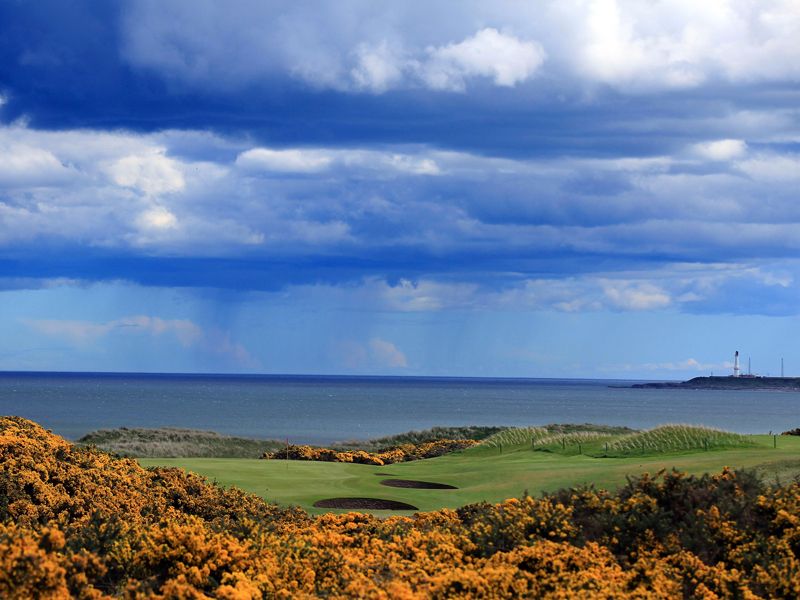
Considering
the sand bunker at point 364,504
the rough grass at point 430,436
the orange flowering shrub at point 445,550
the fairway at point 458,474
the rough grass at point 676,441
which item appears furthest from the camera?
the rough grass at point 430,436

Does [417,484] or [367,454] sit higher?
[417,484]

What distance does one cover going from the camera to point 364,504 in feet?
77.5

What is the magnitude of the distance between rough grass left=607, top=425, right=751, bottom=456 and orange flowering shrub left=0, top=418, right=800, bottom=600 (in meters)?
22.6

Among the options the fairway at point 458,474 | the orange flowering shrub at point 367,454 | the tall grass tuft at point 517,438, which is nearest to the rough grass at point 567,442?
the tall grass tuft at point 517,438

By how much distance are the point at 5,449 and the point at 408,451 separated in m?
37.0

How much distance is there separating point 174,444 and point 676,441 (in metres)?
33.7

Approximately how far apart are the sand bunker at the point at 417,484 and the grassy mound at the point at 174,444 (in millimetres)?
23615

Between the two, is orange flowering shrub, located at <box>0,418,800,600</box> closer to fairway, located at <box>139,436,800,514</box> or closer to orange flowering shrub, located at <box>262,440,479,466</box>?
fairway, located at <box>139,436,800,514</box>

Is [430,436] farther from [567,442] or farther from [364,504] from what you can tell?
[364,504]

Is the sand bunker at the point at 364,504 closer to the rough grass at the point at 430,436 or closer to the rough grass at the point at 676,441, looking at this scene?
the rough grass at the point at 676,441

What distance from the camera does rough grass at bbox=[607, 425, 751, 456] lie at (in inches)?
1391

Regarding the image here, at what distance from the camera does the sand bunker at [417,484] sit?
28.5m

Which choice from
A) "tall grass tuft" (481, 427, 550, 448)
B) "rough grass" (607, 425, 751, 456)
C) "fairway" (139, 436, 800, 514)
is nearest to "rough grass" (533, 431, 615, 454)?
"tall grass tuft" (481, 427, 550, 448)

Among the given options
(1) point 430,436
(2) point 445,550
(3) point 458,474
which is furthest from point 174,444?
(2) point 445,550
